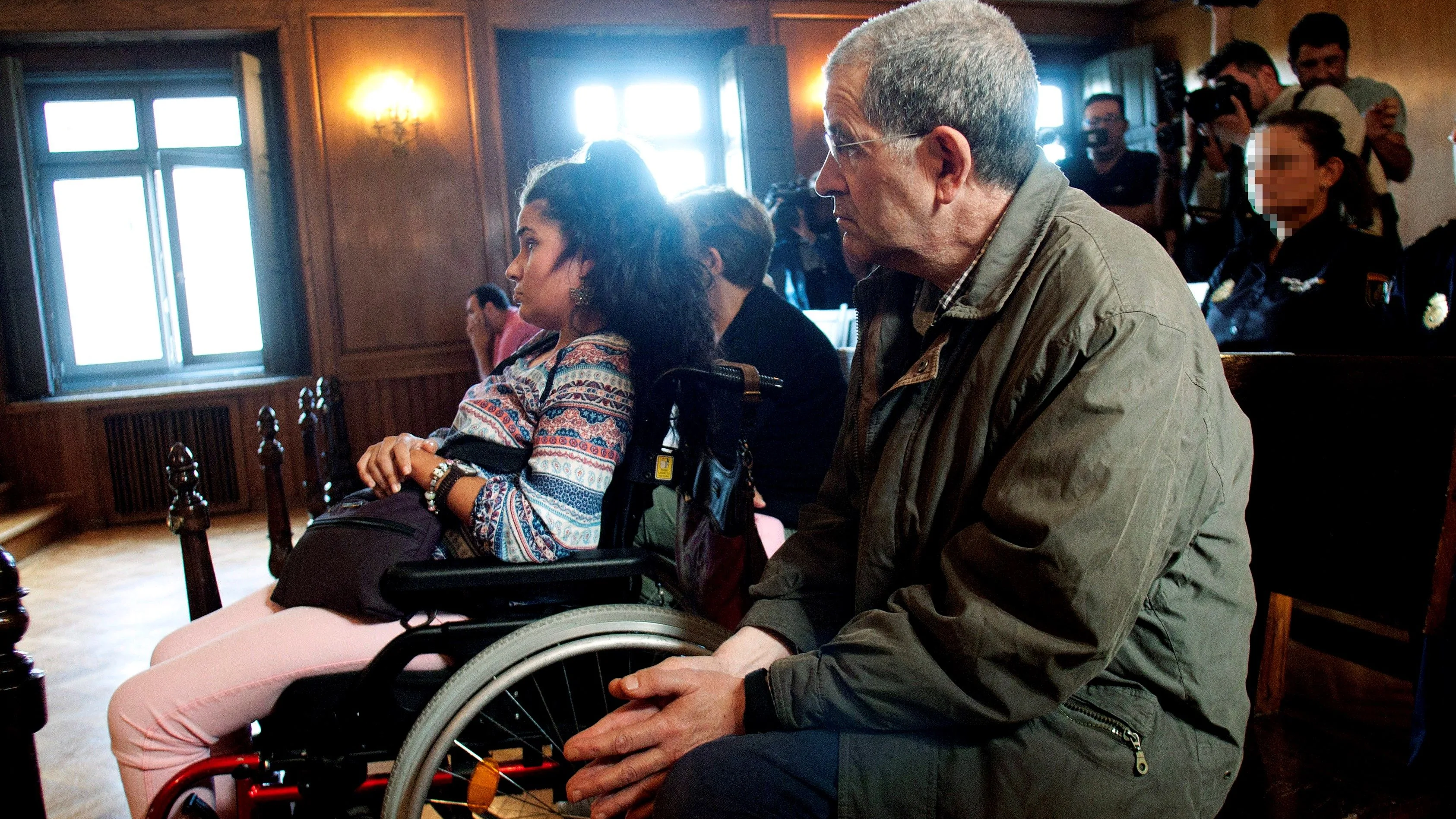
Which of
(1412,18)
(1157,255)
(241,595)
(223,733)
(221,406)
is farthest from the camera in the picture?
(221,406)

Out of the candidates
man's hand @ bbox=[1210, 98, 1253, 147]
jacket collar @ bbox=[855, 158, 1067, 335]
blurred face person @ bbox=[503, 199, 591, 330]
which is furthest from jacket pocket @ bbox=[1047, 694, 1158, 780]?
man's hand @ bbox=[1210, 98, 1253, 147]

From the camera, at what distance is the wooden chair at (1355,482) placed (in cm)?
131

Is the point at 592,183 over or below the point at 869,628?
over

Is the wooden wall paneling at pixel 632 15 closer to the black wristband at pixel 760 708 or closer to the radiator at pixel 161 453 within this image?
the radiator at pixel 161 453

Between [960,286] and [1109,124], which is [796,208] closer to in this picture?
[1109,124]

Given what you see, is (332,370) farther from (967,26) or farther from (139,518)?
(967,26)

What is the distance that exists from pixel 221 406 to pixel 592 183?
16.1 ft

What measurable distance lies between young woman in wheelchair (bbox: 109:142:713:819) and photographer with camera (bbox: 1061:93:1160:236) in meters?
3.90

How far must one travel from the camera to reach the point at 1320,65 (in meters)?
3.48

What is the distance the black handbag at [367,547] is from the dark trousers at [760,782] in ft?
2.03

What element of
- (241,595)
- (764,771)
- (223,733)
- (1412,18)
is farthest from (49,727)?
(1412,18)

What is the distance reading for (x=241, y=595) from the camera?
12.1 feet

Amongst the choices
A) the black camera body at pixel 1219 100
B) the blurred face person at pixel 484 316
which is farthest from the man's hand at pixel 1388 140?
the blurred face person at pixel 484 316

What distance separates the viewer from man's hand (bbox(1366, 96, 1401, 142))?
141 inches
